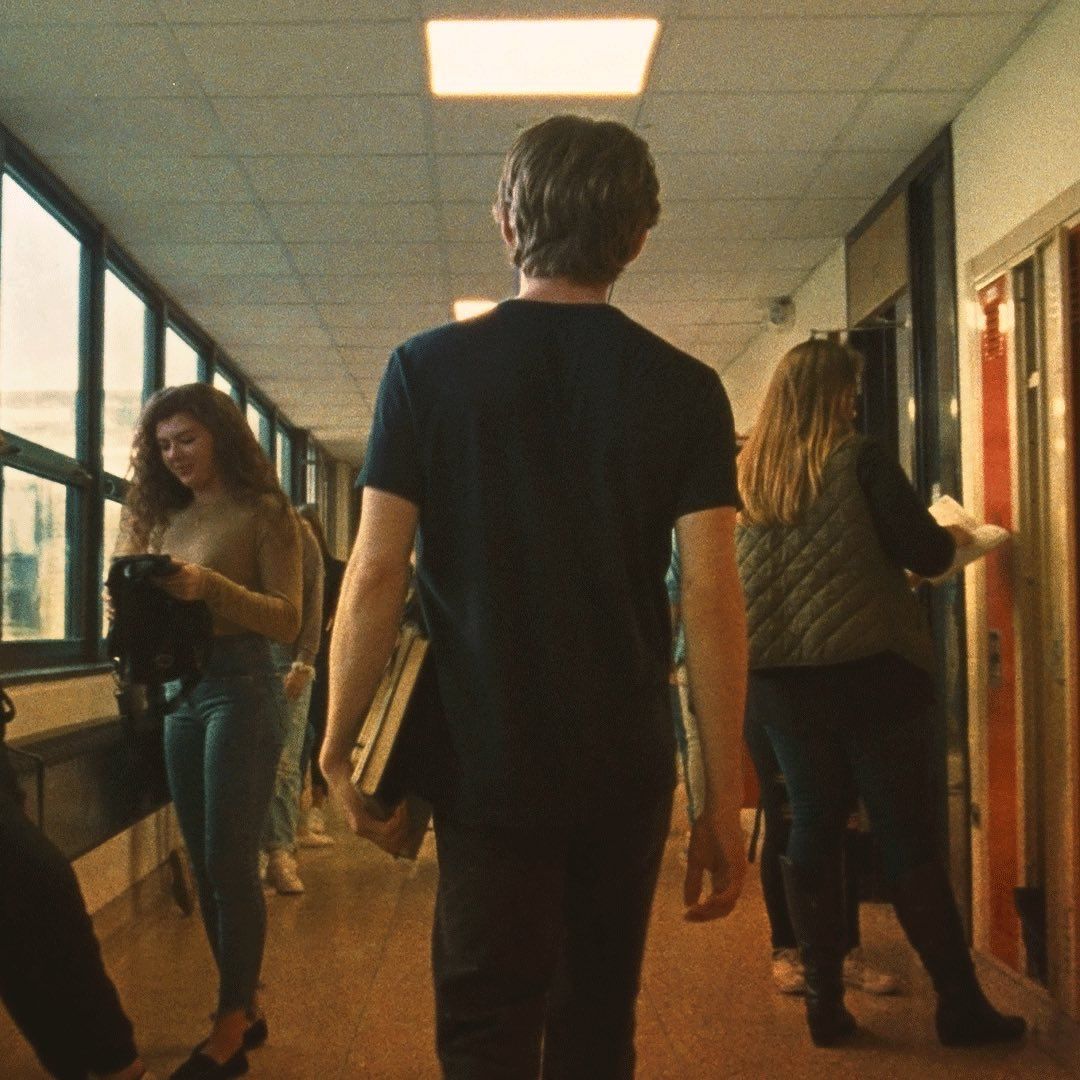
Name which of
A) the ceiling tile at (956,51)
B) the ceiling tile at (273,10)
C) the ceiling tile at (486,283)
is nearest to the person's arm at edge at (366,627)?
the ceiling tile at (273,10)

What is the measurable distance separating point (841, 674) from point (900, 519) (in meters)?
0.32

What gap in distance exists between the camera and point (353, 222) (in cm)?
534

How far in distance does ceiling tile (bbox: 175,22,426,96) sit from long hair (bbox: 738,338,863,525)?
1400 millimetres

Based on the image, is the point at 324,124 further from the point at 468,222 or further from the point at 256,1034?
the point at 256,1034

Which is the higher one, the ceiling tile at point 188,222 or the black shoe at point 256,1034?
the ceiling tile at point 188,222

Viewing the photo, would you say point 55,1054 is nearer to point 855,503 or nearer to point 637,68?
point 855,503

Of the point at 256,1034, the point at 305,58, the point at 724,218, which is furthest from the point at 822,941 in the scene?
the point at 724,218

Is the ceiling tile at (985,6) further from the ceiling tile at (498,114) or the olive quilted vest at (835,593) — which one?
the olive quilted vest at (835,593)

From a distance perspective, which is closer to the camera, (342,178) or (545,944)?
(545,944)

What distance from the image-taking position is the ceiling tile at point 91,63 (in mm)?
3600

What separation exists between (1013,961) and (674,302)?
4050mm

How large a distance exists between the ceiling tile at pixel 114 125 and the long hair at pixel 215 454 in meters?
1.55

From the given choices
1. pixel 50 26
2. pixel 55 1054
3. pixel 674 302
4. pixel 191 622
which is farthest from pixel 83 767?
pixel 674 302

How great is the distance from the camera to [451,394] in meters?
1.32
